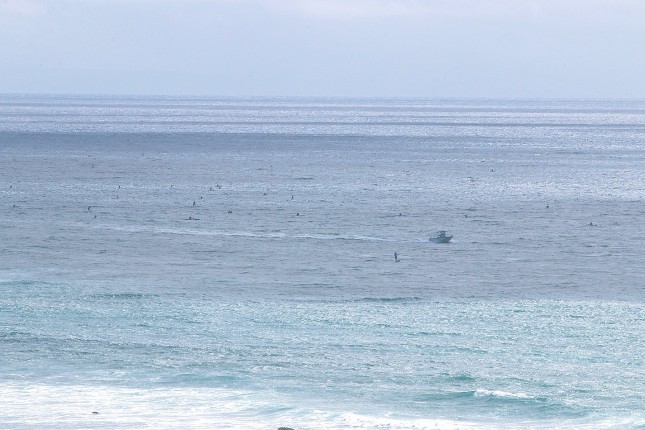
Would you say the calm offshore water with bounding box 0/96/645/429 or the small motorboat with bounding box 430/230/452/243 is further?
the small motorboat with bounding box 430/230/452/243

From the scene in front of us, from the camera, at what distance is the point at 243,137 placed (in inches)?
5002

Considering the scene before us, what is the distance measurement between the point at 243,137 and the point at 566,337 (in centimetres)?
10451

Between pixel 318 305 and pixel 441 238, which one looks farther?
pixel 441 238

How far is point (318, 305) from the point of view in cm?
2820

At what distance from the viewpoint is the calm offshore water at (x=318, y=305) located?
62.8 feet

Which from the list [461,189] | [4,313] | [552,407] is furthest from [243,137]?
[552,407]

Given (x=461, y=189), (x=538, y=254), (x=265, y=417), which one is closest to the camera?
(x=265, y=417)

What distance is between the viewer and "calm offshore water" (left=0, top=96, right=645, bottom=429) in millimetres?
19141

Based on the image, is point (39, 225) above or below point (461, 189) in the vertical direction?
below

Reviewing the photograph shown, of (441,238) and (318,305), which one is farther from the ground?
(441,238)

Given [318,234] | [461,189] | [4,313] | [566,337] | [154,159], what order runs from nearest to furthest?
1. [566,337]
2. [4,313]
3. [318,234]
4. [461,189]
5. [154,159]

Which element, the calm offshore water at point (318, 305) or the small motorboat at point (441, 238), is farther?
the small motorboat at point (441, 238)

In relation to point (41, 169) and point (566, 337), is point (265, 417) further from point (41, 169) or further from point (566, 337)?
point (41, 169)

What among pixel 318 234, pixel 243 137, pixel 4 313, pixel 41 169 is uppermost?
pixel 243 137
